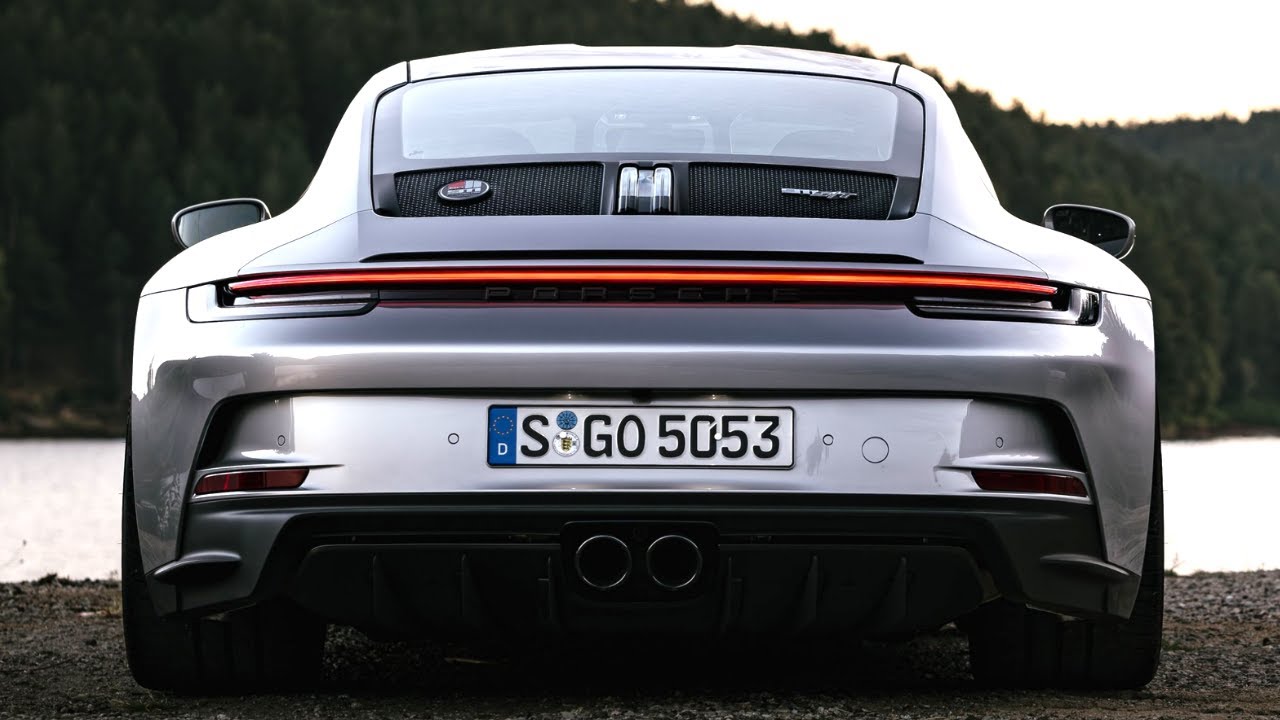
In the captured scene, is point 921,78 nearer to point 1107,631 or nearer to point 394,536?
point 1107,631

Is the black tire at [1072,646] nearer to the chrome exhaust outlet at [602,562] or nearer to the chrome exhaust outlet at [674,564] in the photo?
the chrome exhaust outlet at [674,564]

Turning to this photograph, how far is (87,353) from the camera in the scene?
74.6m

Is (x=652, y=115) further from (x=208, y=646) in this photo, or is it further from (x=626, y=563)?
(x=208, y=646)

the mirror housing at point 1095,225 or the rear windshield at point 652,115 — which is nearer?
the rear windshield at point 652,115

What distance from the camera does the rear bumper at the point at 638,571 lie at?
2.97 meters

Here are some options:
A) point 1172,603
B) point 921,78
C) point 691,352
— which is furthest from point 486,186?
point 1172,603

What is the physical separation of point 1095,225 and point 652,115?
3.77 ft

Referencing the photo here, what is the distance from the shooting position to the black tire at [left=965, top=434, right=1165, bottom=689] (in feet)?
11.1

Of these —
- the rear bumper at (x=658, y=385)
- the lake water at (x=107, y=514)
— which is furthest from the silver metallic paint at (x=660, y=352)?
the lake water at (x=107, y=514)

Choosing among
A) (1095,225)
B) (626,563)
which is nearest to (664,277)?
(626,563)

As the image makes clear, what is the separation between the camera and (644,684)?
12.6 ft

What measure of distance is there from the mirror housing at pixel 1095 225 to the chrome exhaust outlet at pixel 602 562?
148 cm

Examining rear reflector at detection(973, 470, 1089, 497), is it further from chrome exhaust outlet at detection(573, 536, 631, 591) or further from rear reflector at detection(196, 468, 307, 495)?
rear reflector at detection(196, 468, 307, 495)

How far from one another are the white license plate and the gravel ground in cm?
59
